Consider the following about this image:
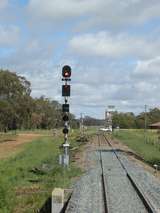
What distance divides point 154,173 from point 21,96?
69333 millimetres

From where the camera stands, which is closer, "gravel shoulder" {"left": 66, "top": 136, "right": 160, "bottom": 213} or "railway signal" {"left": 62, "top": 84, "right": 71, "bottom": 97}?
"gravel shoulder" {"left": 66, "top": 136, "right": 160, "bottom": 213}

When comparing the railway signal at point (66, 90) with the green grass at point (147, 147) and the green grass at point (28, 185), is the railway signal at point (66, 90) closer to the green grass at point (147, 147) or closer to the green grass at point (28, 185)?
the green grass at point (28, 185)

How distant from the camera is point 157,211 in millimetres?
15984

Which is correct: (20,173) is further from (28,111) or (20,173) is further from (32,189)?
(28,111)

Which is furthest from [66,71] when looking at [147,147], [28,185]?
[147,147]

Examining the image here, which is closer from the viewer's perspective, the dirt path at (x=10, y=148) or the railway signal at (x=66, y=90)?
the railway signal at (x=66, y=90)

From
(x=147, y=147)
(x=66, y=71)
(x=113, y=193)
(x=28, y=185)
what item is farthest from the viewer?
(x=147, y=147)

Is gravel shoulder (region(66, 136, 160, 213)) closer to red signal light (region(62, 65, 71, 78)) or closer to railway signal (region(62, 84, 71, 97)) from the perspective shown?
railway signal (region(62, 84, 71, 97))

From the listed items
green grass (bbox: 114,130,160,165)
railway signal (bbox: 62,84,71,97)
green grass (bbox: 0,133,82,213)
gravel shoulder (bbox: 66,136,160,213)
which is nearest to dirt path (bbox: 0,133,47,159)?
green grass (bbox: 114,130,160,165)

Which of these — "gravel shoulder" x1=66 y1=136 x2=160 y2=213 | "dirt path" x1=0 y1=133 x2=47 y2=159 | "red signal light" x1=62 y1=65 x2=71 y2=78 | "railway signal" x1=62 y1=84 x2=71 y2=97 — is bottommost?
"gravel shoulder" x1=66 y1=136 x2=160 y2=213

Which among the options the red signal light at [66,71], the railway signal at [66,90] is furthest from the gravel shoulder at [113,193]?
the red signal light at [66,71]

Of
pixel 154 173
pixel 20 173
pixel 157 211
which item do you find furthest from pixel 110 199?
pixel 154 173

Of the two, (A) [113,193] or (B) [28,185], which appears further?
(B) [28,185]

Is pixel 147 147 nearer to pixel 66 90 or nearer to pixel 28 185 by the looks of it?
pixel 66 90
